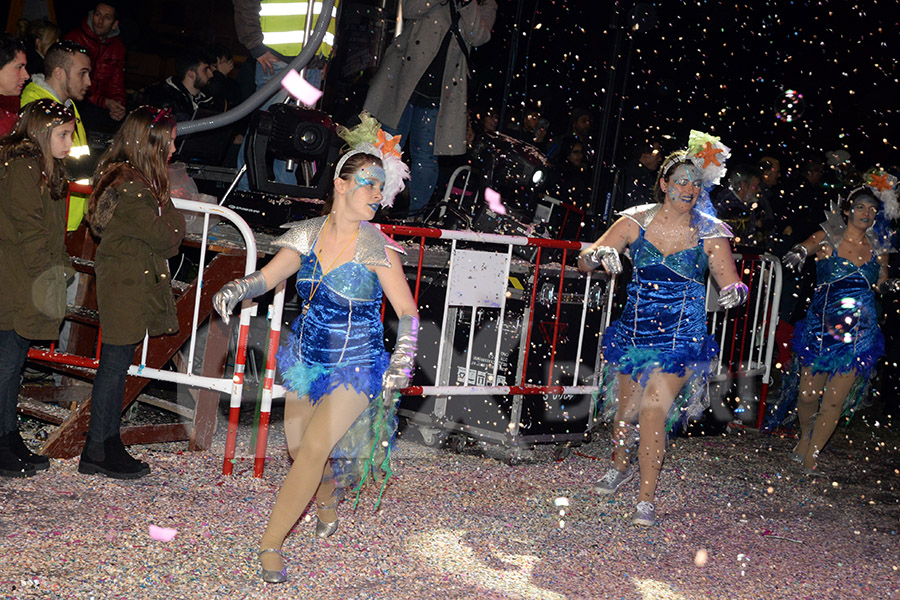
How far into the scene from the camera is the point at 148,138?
14.7 feet

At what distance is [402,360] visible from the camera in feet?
11.5

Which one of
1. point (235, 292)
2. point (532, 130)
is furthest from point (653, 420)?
point (532, 130)

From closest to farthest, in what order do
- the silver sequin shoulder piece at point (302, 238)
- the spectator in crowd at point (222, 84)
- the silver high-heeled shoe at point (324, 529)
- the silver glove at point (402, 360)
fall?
the silver glove at point (402, 360) → the silver sequin shoulder piece at point (302, 238) → the silver high-heeled shoe at point (324, 529) → the spectator in crowd at point (222, 84)

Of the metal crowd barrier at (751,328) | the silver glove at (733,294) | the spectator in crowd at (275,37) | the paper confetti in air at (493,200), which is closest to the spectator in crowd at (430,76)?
the paper confetti in air at (493,200)

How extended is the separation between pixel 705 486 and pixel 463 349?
5.67 ft

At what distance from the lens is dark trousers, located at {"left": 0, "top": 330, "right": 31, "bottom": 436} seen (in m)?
4.42

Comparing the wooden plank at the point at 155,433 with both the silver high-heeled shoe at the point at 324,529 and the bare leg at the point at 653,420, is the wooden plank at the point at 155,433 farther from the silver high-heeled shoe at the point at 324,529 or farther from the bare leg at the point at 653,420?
the bare leg at the point at 653,420

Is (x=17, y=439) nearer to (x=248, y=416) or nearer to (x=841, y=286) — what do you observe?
(x=248, y=416)

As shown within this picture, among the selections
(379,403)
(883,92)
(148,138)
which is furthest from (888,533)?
(883,92)

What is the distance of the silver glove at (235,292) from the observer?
11.6 ft

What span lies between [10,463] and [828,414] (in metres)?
5.14

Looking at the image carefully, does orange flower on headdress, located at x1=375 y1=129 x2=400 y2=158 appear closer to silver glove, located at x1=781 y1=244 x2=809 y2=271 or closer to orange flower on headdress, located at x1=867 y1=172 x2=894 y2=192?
silver glove, located at x1=781 y1=244 x2=809 y2=271

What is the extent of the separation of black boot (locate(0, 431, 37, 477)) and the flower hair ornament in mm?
2107

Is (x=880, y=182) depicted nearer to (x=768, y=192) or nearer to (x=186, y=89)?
(x=768, y=192)
